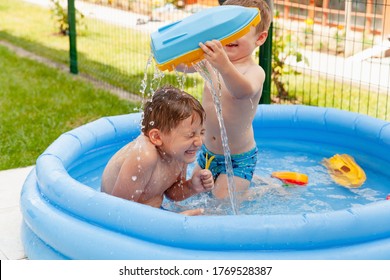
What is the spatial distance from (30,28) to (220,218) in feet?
27.2

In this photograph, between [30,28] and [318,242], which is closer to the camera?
[318,242]

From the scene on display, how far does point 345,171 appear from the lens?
4398mm

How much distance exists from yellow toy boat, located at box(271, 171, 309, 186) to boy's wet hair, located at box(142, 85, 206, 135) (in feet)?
3.70

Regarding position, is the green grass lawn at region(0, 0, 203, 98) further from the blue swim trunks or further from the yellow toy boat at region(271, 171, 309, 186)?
the blue swim trunks

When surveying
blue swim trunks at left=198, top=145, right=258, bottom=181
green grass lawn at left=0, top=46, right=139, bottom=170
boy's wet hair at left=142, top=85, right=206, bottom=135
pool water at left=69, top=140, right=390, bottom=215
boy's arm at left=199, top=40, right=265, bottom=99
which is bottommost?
green grass lawn at left=0, top=46, right=139, bottom=170

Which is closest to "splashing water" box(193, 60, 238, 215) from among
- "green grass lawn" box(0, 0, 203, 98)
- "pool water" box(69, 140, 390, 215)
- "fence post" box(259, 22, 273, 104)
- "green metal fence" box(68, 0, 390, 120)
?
"pool water" box(69, 140, 390, 215)

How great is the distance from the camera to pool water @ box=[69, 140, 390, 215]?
3.88 meters

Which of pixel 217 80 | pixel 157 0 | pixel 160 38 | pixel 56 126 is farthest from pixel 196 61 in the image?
pixel 157 0

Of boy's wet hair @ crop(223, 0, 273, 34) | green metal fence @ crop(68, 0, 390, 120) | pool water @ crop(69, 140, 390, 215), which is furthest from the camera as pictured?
green metal fence @ crop(68, 0, 390, 120)

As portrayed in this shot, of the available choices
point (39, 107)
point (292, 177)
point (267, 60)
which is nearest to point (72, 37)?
point (39, 107)

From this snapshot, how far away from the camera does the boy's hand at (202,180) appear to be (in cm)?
344

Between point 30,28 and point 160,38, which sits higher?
point 160,38
